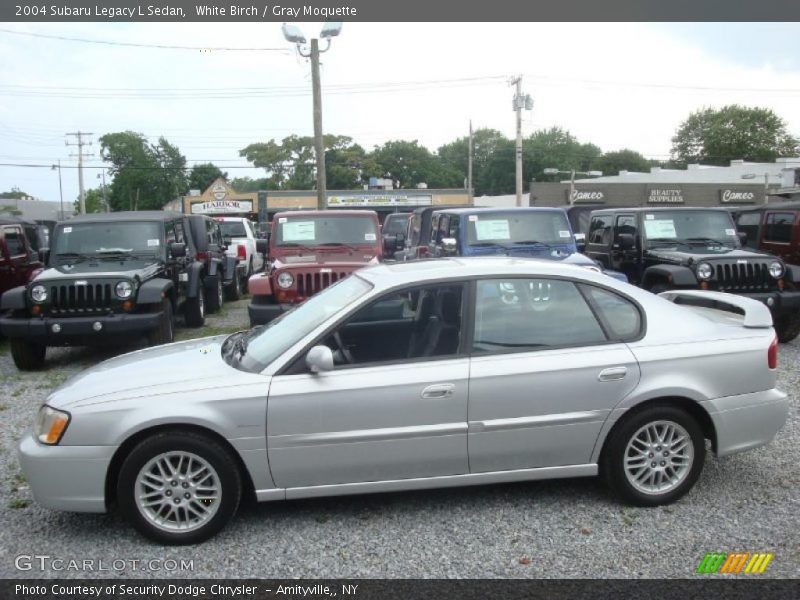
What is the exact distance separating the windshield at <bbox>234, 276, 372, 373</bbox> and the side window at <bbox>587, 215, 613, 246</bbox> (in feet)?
26.4

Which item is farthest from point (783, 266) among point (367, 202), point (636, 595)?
point (367, 202)

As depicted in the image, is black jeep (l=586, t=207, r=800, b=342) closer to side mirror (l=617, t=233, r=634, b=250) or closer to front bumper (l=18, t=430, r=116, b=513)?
side mirror (l=617, t=233, r=634, b=250)

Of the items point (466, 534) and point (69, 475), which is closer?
point (69, 475)

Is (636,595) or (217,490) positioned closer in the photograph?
(636,595)

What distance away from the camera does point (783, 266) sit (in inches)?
363

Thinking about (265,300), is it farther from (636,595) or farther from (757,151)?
(757,151)

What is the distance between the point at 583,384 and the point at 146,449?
2.45 m

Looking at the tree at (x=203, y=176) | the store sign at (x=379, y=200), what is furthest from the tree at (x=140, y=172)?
the store sign at (x=379, y=200)

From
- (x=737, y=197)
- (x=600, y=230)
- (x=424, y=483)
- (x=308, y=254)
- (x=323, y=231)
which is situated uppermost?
(x=737, y=197)

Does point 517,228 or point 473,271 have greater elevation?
point 517,228

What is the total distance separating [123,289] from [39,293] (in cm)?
96

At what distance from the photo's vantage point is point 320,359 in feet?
12.3

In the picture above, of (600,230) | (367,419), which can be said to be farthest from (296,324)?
(600,230)

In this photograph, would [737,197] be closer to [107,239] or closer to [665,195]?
[665,195]
